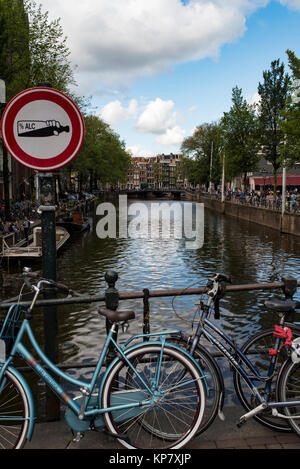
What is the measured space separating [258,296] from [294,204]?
19097 mm

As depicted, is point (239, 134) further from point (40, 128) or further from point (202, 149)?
point (40, 128)

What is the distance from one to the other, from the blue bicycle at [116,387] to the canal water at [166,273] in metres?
0.41

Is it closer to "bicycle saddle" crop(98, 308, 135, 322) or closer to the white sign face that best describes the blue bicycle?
"bicycle saddle" crop(98, 308, 135, 322)

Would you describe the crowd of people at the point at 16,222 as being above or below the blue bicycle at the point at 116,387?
below

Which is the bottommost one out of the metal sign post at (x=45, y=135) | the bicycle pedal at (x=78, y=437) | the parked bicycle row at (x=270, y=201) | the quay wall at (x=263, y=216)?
the quay wall at (x=263, y=216)

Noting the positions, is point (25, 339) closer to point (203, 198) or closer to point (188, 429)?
point (188, 429)

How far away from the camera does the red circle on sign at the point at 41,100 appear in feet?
11.2

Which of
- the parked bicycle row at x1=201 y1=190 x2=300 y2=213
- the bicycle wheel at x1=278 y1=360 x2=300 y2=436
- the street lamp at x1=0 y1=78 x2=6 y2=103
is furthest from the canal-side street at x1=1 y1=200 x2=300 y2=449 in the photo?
the street lamp at x1=0 y1=78 x2=6 y2=103

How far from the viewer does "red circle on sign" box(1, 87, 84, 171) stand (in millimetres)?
3426

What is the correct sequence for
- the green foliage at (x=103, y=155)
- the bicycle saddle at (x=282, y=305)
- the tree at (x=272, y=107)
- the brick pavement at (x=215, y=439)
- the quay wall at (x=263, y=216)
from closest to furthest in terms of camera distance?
1. the brick pavement at (x=215, y=439)
2. the bicycle saddle at (x=282, y=305)
3. the quay wall at (x=263, y=216)
4. the tree at (x=272, y=107)
5. the green foliage at (x=103, y=155)

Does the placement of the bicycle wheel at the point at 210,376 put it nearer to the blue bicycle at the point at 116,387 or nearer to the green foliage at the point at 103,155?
the blue bicycle at the point at 116,387

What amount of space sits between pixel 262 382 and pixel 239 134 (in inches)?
1942

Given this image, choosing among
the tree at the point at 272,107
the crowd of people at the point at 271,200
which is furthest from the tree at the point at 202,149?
the tree at the point at 272,107

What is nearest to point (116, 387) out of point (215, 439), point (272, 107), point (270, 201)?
point (215, 439)
